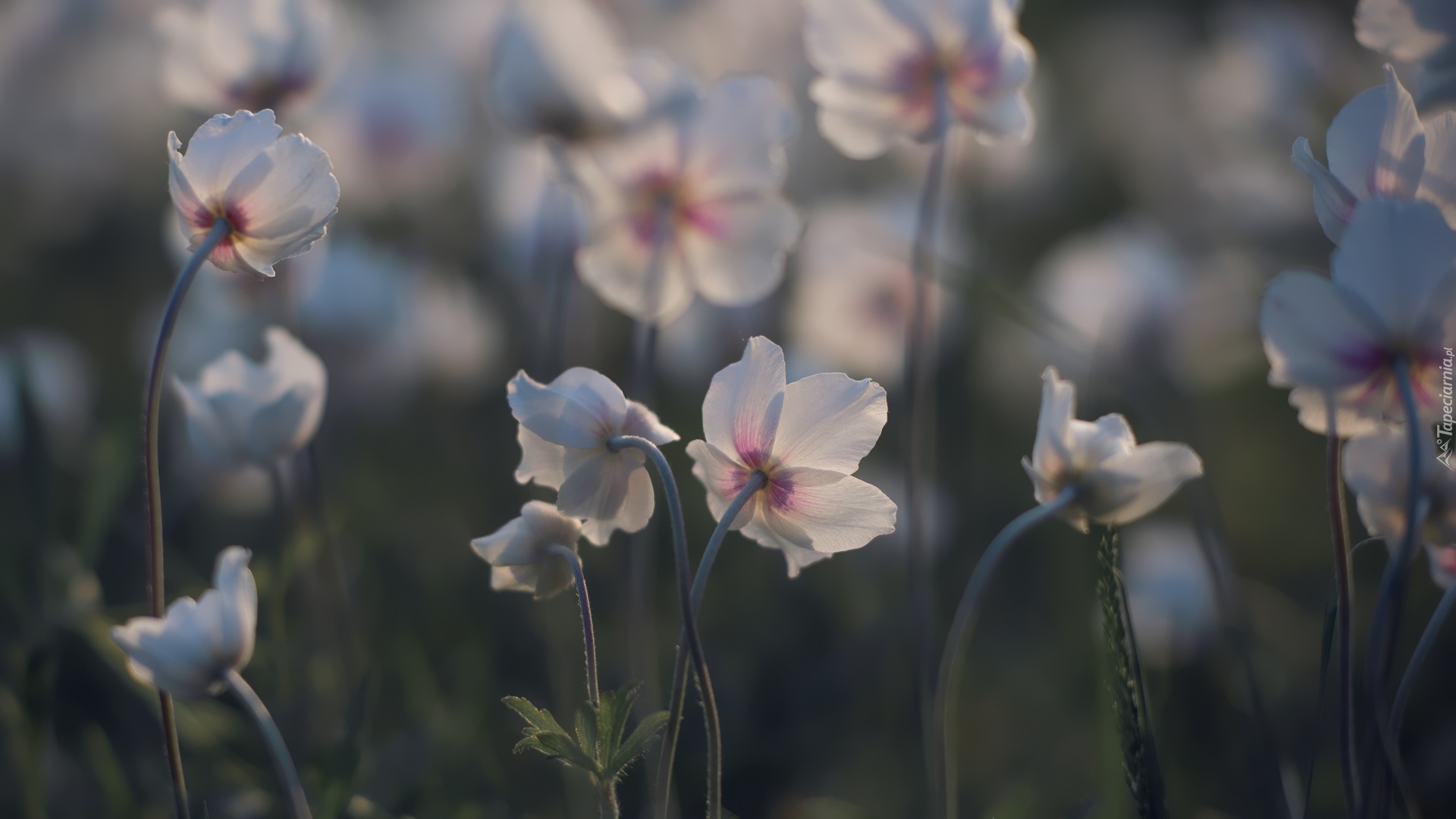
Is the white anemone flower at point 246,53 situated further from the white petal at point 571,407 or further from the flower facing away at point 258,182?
the white petal at point 571,407

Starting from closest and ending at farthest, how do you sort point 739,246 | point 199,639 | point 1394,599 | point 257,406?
1. point 199,639
2. point 1394,599
3. point 257,406
4. point 739,246

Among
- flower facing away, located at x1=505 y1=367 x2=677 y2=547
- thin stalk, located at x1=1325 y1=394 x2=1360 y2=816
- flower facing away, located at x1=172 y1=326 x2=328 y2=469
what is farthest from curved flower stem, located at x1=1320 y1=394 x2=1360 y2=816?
flower facing away, located at x1=172 y1=326 x2=328 y2=469

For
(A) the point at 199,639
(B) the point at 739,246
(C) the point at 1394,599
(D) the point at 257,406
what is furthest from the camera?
(B) the point at 739,246

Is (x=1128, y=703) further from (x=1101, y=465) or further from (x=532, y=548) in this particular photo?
(x=532, y=548)

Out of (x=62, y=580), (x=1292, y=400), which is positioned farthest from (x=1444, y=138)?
(x=62, y=580)

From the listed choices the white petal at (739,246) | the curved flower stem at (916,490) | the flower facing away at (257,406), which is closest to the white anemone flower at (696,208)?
the white petal at (739,246)

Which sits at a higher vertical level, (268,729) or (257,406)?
(257,406)

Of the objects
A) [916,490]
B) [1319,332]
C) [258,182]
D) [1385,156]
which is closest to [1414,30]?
[1385,156]

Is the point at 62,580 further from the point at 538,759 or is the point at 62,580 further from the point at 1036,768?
the point at 1036,768
